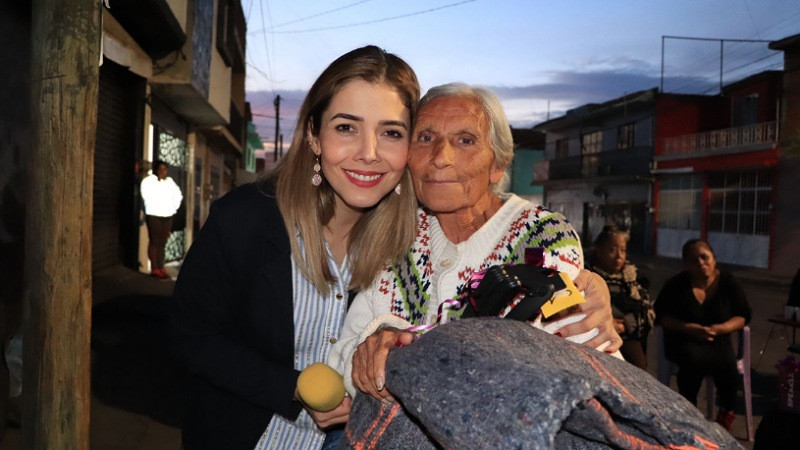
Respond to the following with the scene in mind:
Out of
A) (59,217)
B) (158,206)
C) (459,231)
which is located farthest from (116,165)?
(459,231)

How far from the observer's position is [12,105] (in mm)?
5410

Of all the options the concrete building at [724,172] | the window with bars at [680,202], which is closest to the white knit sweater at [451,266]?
the concrete building at [724,172]

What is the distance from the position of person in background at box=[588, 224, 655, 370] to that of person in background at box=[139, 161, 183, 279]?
6.86 metres

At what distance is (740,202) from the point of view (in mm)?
26234

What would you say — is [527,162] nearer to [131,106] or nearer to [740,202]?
[740,202]

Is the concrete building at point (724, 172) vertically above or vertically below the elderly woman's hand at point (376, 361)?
above

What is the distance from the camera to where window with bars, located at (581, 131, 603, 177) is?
127 feet

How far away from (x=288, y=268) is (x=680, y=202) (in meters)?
31.4

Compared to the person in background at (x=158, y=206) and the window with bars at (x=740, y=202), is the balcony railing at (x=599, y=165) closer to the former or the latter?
the window with bars at (x=740, y=202)

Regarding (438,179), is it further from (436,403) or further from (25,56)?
(25,56)

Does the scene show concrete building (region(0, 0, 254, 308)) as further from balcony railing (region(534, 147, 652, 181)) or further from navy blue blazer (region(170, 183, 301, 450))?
balcony railing (region(534, 147, 652, 181))

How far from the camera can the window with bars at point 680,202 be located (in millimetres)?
29273

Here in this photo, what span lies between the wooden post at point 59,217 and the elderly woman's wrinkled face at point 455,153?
135cm

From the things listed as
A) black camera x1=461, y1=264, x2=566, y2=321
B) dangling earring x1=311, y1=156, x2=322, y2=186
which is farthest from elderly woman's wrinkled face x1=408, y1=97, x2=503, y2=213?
black camera x1=461, y1=264, x2=566, y2=321
